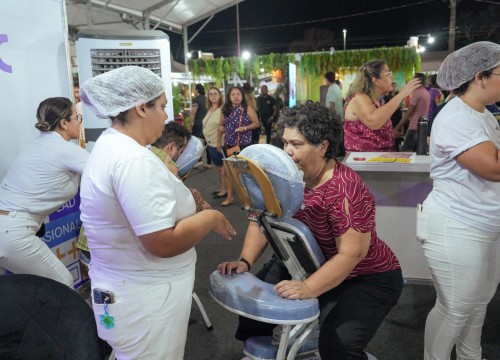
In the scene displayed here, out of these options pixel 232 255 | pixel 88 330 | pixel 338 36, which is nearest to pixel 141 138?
pixel 88 330

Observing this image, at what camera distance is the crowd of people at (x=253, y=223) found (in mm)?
1167

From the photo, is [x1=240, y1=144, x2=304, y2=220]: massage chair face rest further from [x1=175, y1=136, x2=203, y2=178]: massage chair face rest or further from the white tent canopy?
the white tent canopy

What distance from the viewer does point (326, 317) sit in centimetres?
146

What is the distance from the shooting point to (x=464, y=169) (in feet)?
5.25

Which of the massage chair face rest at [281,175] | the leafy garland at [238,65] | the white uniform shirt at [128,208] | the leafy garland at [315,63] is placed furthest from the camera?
the leafy garland at [238,65]

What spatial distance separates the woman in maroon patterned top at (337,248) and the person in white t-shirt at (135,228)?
335 mm

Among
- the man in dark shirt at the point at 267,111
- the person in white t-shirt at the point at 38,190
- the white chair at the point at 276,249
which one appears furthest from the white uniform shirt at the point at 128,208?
the man in dark shirt at the point at 267,111

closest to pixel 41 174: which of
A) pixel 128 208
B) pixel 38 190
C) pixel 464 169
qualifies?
pixel 38 190

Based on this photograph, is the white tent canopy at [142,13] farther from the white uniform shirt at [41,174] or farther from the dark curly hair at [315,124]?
the dark curly hair at [315,124]

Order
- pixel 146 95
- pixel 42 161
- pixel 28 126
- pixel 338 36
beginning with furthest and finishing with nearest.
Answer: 1. pixel 338 36
2. pixel 28 126
3. pixel 42 161
4. pixel 146 95

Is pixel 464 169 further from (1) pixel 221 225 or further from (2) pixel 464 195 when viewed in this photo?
(1) pixel 221 225

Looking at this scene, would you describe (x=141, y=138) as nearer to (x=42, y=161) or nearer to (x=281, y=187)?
(x=281, y=187)

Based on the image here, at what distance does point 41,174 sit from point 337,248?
5.07ft

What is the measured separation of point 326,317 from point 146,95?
94 cm
